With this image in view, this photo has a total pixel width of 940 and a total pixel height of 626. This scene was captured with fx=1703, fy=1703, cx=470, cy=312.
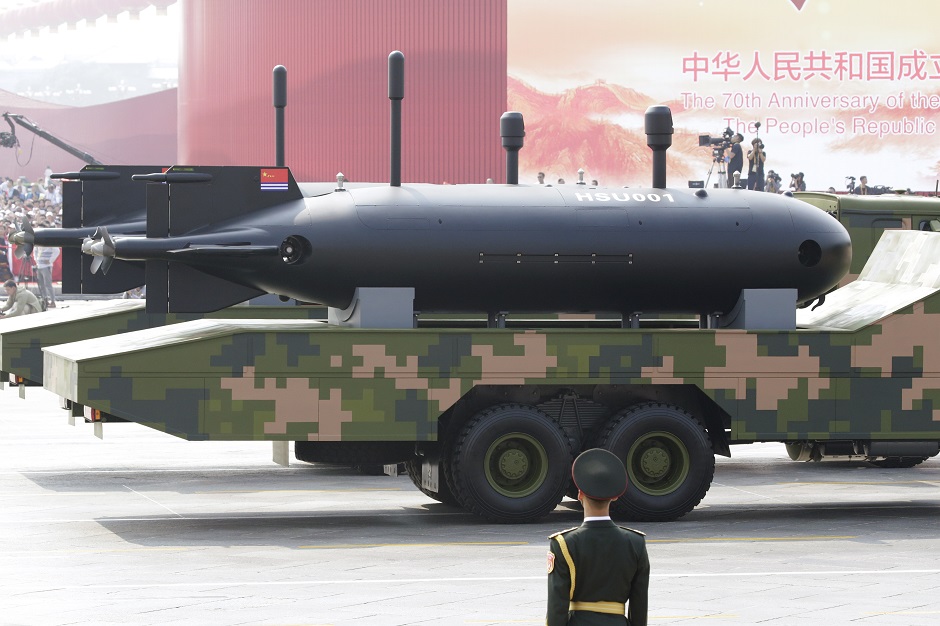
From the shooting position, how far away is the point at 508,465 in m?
14.4

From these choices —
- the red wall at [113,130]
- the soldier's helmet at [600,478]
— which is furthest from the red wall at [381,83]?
the soldier's helmet at [600,478]

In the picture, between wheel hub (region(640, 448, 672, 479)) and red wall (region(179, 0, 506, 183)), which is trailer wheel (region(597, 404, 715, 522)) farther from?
red wall (region(179, 0, 506, 183))

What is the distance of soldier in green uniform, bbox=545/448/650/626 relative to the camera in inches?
253

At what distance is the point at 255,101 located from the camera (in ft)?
150

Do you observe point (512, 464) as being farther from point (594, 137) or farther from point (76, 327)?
point (594, 137)

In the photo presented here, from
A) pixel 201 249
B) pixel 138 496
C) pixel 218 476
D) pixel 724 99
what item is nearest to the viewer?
pixel 201 249

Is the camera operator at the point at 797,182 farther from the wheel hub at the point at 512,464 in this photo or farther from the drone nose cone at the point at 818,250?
the wheel hub at the point at 512,464

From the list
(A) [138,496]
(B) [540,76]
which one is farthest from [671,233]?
(B) [540,76]

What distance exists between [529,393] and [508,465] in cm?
68

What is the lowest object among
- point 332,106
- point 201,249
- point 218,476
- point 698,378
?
point 218,476

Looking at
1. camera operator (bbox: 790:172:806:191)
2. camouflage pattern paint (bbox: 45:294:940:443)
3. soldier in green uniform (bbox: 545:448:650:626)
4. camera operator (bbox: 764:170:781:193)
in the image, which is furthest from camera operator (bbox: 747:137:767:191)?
soldier in green uniform (bbox: 545:448:650:626)

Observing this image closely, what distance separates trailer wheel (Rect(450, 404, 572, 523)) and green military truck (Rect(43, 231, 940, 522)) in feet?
0.05

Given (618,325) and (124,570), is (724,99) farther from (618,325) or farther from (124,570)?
(124,570)

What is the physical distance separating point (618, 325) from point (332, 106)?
2841cm
